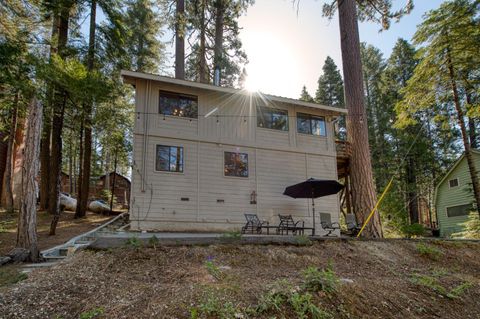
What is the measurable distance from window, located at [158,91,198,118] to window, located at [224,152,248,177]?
6.61 ft

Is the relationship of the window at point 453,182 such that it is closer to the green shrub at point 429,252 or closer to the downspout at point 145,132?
the green shrub at point 429,252

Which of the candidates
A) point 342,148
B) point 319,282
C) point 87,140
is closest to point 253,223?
point 342,148

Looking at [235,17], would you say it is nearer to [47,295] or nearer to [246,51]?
[246,51]

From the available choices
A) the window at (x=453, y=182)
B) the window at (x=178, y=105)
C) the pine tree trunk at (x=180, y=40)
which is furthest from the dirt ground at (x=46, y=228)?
the window at (x=453, y=182)

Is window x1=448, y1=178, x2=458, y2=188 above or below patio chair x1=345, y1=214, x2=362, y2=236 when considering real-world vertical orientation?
above

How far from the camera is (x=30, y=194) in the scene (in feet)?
20.7

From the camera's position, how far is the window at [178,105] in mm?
11133

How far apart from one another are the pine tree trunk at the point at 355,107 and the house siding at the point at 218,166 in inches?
100

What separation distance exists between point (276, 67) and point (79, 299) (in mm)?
13400

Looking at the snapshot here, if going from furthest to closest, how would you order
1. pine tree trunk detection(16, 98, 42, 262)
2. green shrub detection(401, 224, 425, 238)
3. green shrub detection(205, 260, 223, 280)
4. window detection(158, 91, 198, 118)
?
green shrub detection(401, 224, 425, 238) < window detection(158, 91, 198, 118) < pine tree trunk detection(16, 98, 42, 262) < green shrub detection(205, 260, 223, 280)

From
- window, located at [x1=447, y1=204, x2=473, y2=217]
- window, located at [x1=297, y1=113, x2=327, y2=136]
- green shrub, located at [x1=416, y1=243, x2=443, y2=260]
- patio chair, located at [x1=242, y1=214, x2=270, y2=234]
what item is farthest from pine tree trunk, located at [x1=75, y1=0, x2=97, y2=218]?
window, located at [x1=447, y1=204, x2=473, y2=217]

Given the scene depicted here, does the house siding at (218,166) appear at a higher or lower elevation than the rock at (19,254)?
higher

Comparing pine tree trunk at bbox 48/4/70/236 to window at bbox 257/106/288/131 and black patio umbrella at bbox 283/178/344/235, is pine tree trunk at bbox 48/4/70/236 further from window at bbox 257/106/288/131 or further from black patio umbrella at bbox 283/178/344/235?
black patio umbrella at bbox 283/178/344/235

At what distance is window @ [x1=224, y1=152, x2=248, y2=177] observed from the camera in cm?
1149
